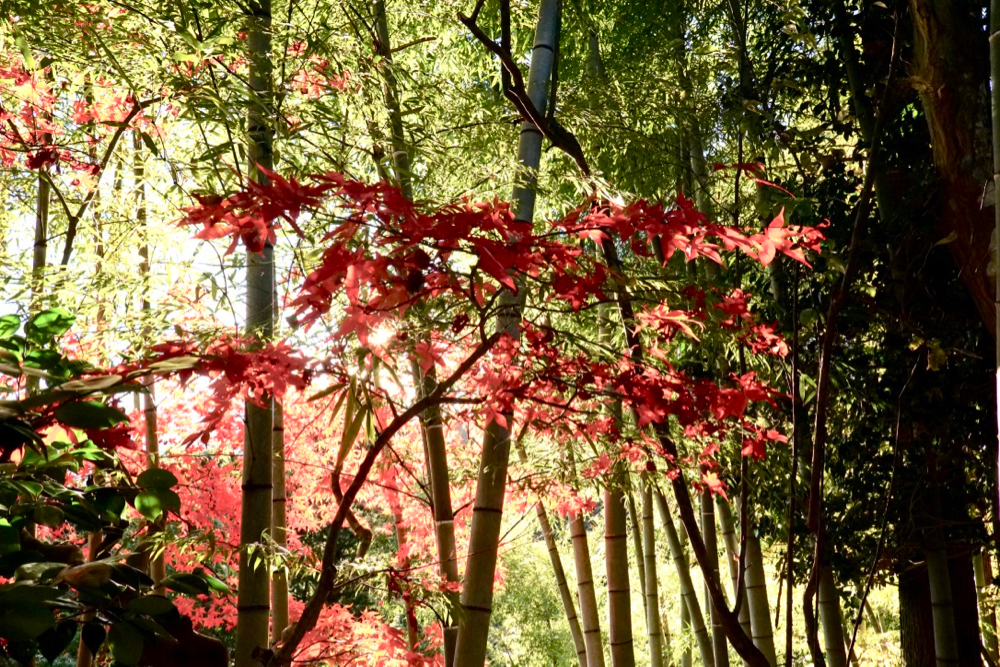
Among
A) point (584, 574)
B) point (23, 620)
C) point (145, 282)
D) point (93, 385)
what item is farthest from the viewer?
point (584, 574)

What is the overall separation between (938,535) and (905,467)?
257 millimetres

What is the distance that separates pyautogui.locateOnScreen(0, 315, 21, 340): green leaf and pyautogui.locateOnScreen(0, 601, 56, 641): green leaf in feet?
1.72

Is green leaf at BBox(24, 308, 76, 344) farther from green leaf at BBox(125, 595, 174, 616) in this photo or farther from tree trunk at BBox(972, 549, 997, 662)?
tree trunk at BBox(972, 549, 997, 662)

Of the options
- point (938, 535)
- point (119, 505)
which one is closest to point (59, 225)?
point (119, 505)

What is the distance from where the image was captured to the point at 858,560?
3.29 meters

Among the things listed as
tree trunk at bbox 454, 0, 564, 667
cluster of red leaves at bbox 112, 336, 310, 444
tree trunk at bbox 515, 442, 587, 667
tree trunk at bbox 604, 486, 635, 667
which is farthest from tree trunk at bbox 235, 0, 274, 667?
tree trunk at bbox 515, 442, 587, 667

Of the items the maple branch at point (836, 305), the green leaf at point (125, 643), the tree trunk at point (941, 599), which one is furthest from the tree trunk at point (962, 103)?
the green leaf at point (125, 643)

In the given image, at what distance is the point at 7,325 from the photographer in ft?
4.10

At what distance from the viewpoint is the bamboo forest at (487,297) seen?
4.48 feet

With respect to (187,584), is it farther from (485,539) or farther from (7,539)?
(485,539)

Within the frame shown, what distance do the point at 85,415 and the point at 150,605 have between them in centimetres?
24

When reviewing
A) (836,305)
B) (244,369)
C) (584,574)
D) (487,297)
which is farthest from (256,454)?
(584,574)

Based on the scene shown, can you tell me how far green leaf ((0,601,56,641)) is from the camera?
2.75 feet

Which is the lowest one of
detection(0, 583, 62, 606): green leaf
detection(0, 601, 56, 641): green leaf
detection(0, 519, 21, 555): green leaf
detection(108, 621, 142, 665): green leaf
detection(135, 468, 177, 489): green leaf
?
detection(108, 621, 142, 665): green leaf
